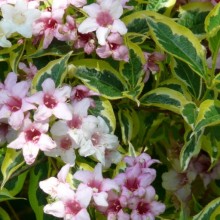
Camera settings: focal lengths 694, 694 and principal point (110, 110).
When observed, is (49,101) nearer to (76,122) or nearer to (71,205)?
(76,122)

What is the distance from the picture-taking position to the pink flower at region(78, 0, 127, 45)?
141 centimetres

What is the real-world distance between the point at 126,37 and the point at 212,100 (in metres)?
0.24

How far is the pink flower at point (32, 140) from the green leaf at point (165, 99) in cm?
25

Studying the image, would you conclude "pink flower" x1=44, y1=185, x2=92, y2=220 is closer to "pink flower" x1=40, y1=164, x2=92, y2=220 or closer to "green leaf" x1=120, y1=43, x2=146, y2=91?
"pink flower" x1=40, y1=164, x2=92, y2=220

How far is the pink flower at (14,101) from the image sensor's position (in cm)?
134

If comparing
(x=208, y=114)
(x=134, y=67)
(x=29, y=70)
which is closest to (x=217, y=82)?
(x=208, y=114)

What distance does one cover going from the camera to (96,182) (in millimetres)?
1355

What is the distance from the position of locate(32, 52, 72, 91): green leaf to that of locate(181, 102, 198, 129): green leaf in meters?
0.25

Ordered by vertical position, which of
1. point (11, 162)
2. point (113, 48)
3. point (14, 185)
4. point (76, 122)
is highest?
point (113, 48)

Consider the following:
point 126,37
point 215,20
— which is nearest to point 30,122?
point 126,37

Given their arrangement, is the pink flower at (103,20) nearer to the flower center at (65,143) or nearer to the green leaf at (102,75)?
the green leaf at (102,75)

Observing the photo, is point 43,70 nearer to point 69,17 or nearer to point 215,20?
point 69,17

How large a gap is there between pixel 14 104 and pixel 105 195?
0.26 metres

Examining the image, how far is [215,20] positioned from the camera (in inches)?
56.5
